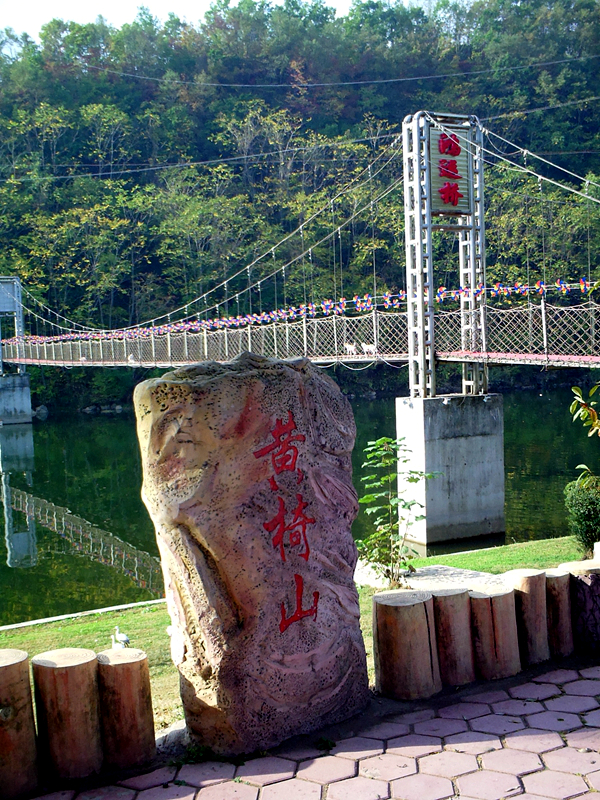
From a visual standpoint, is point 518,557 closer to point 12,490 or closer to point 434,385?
point 434,385

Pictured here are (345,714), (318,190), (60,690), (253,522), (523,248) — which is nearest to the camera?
(60,690)

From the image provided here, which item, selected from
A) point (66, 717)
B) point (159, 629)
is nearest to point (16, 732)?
point (66, 717)

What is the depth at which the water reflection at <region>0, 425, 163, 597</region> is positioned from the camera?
5821mm

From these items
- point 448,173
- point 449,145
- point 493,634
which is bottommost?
point 493,634

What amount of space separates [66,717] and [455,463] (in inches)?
187

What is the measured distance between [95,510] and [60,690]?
22.3ft

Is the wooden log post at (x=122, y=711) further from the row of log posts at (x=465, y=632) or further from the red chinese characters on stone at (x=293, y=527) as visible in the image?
the row of log posts at (x=465, y=632)

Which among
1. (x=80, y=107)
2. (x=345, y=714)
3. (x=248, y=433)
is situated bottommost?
(x=345, y=714)

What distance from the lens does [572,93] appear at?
84.1ft

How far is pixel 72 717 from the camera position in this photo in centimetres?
173

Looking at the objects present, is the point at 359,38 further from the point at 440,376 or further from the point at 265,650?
the point at 265,650

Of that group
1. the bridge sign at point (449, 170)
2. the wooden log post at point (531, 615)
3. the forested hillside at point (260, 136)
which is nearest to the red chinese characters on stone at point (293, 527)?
the wooden log post at point (531, 615)

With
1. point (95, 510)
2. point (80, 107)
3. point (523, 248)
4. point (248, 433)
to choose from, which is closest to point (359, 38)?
point (80, 107)

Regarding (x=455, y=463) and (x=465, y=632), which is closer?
(x=465, y=632)
